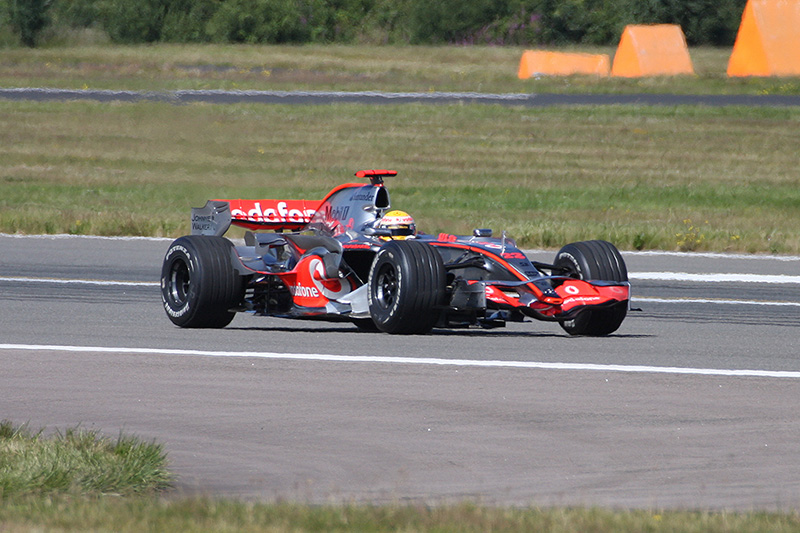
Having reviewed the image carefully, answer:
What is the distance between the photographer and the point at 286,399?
26.9 ft

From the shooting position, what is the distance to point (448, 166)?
98.7 ft

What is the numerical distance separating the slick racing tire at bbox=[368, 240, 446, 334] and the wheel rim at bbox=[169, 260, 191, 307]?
205 centimetres

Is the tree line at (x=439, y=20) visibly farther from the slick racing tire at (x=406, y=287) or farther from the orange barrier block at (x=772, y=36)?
the slick racing tire at (x=406, y=287)

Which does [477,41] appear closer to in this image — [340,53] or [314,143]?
[340,53]

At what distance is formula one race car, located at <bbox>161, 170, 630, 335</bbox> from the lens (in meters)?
10.4

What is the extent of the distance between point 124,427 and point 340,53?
5320cm

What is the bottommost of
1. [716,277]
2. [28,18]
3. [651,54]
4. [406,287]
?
[716,277]

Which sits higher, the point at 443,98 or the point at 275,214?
the point at 443,98

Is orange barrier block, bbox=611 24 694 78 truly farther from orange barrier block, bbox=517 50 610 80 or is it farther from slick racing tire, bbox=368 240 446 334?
slick racing tire, bbox=368 240 446 334

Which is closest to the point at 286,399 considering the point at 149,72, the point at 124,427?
the point at 124,427

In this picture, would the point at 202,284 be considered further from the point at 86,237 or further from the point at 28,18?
the point at 28,18

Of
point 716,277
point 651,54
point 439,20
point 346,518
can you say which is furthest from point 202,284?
point 439,20

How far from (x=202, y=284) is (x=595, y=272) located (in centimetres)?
342

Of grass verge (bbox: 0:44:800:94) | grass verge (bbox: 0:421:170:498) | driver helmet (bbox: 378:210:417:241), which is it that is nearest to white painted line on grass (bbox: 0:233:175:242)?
driver helmet (bbox: 378:210:417:241)
